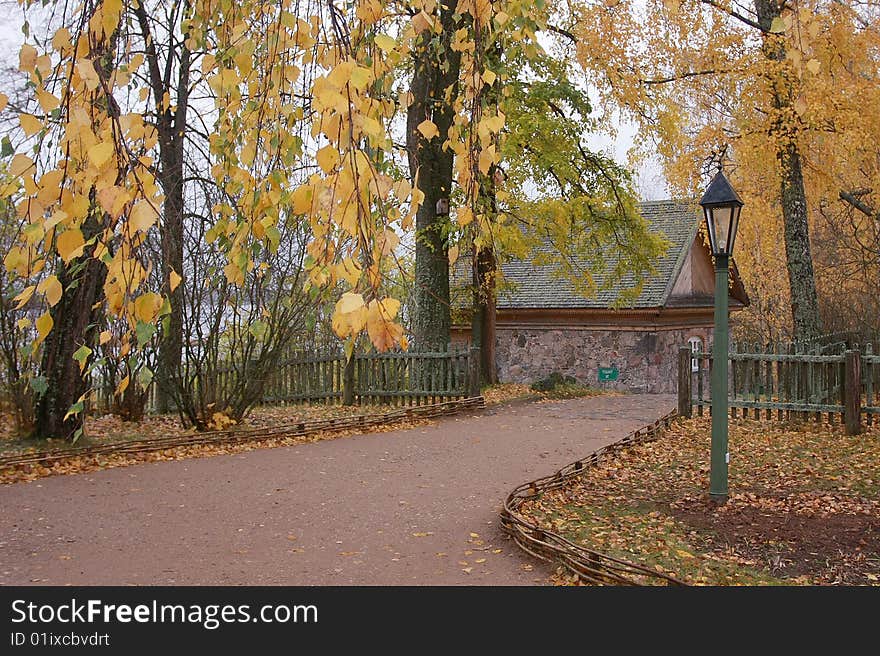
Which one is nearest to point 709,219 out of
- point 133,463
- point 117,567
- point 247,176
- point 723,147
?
point 247,176

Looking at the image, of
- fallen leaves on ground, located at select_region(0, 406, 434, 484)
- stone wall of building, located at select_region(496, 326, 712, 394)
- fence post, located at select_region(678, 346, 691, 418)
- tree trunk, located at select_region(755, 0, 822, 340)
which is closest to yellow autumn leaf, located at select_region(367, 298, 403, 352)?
fallen leaves on ground, located at select_region(0, 406, 434, 484)

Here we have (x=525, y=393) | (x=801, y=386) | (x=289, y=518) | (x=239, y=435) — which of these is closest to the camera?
(x=289, y=518)

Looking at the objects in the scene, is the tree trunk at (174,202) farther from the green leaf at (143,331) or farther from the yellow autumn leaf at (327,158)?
the yellow autumn leaf at (327,158)

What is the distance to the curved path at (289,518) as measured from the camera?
15.3ft

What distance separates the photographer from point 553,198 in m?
16.0

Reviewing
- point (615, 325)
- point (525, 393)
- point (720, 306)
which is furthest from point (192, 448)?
point (615, 325)

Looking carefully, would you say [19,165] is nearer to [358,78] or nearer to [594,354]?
[358,78]

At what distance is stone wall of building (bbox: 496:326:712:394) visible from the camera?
2030 centimetres

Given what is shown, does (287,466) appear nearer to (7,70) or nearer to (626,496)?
(626,496)

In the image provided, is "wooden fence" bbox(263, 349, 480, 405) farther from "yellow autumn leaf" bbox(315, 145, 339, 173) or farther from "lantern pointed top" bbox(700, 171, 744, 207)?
"yellow autumn leaf" bbox(315, 145, 339, 173)

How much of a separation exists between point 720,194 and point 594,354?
14.0 m

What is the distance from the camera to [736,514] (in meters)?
6.14

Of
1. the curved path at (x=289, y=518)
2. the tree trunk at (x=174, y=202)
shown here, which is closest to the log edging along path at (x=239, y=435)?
the curved path at (x=289, y=518)

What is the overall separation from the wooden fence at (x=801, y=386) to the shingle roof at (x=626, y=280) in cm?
664
